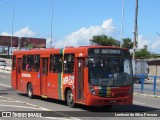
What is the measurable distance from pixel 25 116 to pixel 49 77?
5.75 meters

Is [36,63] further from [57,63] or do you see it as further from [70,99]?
[70,99]

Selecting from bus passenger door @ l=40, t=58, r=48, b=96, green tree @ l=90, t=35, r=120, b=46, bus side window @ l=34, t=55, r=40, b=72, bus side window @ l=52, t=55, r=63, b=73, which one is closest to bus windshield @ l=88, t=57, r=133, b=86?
bus side window @ l=52, t=55, r=63, b=73

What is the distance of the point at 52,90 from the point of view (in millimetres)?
19281

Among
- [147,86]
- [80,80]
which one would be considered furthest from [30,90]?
[147,86]

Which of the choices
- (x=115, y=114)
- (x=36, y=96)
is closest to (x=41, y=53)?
(x=36, y=96)

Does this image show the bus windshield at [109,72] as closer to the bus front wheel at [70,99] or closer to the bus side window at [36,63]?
the bus front wheel at [70,99]

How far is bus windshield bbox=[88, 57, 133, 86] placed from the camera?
51.9 feet

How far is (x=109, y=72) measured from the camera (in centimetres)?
1597

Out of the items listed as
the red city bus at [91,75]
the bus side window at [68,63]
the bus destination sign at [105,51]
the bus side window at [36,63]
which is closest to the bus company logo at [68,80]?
the red city bus at [91,75]

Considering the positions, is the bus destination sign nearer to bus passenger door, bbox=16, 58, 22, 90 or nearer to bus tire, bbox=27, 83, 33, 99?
bus tire, bbox=27, 83, 33, 99

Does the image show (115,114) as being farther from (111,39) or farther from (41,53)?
(111,39)

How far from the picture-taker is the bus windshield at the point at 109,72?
623 inches

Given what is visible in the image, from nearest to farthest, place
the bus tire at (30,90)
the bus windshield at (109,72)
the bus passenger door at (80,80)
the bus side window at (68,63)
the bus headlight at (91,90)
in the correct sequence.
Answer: the bus headlight at (91,90), the bus windshield at (109,72), the bus passenger door at (80,80), the bus side window at (68,63), the bus tire at (30,90)

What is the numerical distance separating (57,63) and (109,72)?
3.57 metres
